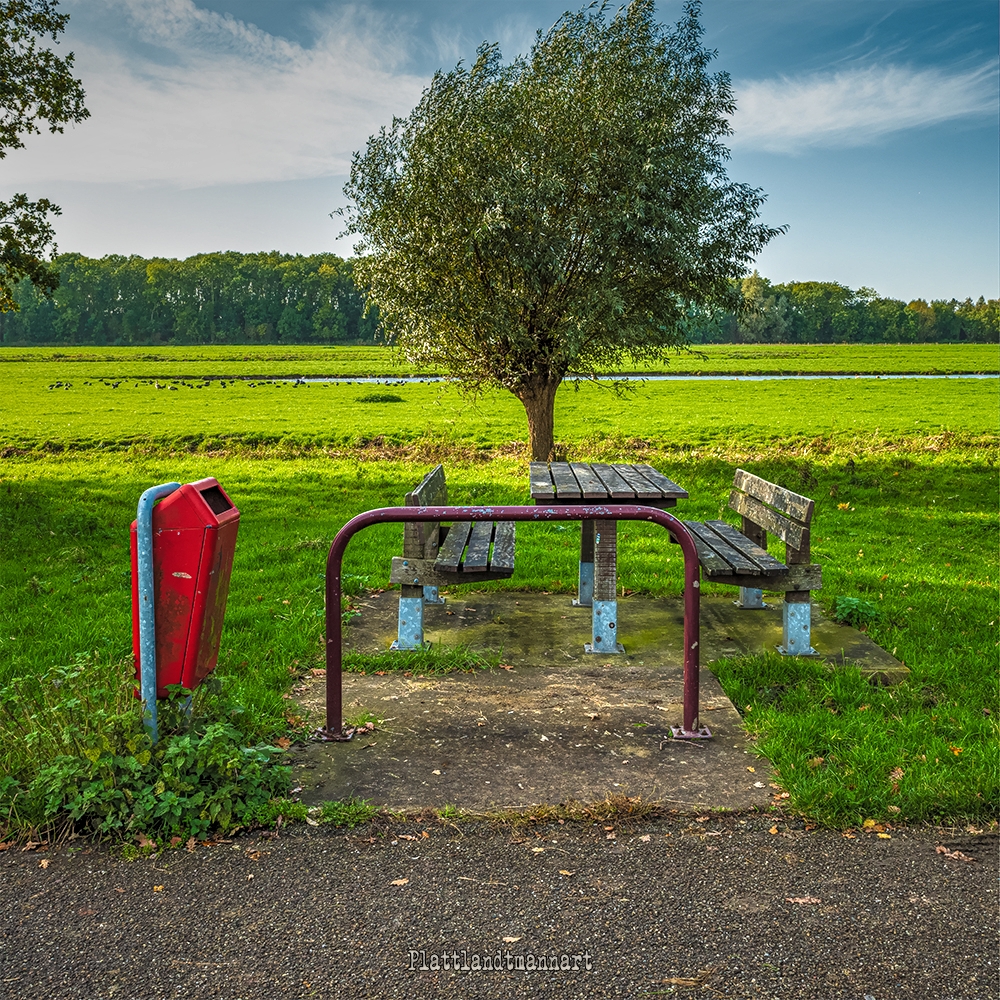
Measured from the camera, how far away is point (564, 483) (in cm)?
626

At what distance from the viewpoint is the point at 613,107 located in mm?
13523

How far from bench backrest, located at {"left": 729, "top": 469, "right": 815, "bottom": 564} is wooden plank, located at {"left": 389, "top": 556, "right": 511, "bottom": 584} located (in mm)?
1948

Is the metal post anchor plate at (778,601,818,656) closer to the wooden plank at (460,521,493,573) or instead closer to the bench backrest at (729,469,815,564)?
the bench backrest at (729,469,815,564)

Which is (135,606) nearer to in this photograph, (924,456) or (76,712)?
(76,712)

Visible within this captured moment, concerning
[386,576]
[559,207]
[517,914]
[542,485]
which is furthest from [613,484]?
[559,207]

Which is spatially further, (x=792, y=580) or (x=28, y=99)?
(x=28, y=99)

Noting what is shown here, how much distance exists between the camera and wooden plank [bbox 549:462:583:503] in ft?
18.5

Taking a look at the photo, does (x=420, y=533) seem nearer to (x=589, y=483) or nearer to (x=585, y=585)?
(x=589, y=483)

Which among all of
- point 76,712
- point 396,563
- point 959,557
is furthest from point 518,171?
point 76,712

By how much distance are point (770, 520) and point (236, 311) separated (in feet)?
413

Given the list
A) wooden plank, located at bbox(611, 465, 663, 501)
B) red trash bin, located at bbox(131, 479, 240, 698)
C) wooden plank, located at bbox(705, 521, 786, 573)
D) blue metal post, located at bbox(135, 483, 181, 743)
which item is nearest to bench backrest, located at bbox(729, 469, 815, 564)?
wooden plank, located at bbox(705, 521, 786, 573)

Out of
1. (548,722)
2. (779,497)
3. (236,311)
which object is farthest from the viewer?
(236,311)

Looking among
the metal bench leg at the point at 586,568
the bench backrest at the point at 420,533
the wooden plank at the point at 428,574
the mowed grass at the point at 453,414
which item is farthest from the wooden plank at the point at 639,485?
the mowed grass at the point at 453,414

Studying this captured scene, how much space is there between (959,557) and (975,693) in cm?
517
